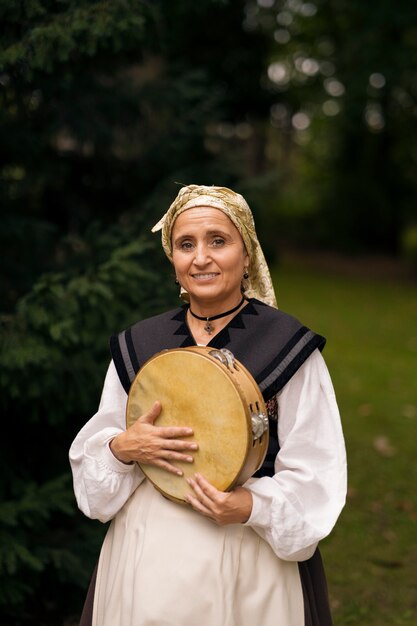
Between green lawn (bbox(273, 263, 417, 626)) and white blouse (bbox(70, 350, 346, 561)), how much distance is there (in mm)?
2348

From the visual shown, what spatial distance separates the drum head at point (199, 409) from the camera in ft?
6.59

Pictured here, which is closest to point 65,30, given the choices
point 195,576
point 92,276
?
point 92,276

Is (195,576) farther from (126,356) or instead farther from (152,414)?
(126,356)

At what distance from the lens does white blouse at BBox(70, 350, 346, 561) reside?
6.81 feet

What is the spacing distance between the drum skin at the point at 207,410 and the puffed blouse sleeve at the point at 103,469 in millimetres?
121

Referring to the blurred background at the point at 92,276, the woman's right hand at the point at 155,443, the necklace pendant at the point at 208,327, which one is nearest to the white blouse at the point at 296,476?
the woman's right hand at the point at 155,443

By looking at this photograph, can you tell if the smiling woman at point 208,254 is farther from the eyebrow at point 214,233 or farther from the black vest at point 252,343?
the black vest at point 252,343

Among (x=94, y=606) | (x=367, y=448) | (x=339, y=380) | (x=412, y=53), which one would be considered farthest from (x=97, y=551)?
(x=412, y=53)

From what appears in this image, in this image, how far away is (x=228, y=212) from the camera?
2156mm

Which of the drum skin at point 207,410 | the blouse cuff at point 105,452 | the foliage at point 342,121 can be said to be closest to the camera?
the drum skin at point 207,410

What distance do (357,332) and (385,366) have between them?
243cm

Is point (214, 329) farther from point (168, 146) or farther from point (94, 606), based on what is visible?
point (168, 146)

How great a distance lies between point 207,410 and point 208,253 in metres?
0.42

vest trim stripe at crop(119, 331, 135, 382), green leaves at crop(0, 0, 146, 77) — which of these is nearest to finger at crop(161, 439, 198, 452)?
vest trim stripe at crop(119, 331, 135, 382)
